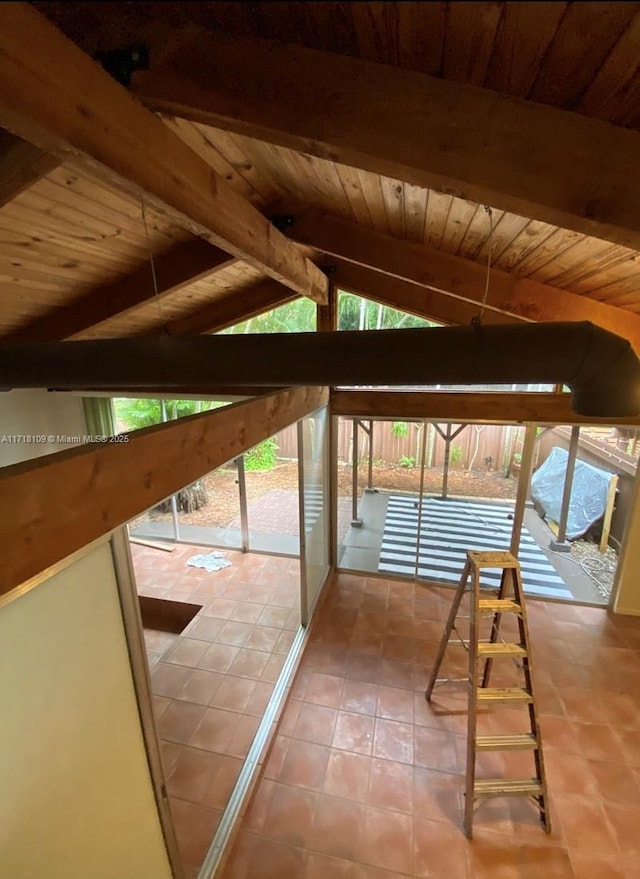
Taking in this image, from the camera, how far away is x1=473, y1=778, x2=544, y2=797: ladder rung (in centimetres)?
214

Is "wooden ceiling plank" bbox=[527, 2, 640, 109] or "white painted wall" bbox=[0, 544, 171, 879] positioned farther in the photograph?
"white painted wall" bbox=[0, 544, 171, 879]

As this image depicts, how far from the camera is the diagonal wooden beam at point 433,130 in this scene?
0.84m

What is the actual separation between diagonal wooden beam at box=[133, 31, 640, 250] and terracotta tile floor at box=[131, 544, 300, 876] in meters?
3.01

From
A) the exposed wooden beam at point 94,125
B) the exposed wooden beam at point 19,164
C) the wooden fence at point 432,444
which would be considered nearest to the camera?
the exposed wooden beam at point 94,125

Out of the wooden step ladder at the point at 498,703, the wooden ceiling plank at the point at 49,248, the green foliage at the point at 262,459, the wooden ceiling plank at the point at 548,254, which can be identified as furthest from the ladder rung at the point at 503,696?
the green foliage at the point at 262,459

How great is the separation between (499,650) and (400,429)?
255 centimetres

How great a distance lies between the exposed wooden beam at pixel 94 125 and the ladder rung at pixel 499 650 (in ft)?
8.26

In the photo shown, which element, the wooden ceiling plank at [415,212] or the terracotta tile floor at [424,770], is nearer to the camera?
the wooden ceiling plank at [415,212]

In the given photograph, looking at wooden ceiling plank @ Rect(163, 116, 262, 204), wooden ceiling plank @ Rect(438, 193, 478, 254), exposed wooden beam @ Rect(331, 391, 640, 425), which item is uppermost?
wooden ceiling plank @ Rect(163, 116, 262, 204)

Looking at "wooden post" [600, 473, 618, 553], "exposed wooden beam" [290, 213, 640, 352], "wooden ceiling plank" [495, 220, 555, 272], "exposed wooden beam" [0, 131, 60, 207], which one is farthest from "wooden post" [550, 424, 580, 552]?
"exposed wooden beam" [0, 131, 60, 207]

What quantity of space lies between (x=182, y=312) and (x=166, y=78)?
9.09 feet

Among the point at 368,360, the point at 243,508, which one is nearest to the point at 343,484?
the point at 243,508

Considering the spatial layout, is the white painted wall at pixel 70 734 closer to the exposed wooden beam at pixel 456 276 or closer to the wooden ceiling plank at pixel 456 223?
the wooden ceiling plank at pixel 456 223

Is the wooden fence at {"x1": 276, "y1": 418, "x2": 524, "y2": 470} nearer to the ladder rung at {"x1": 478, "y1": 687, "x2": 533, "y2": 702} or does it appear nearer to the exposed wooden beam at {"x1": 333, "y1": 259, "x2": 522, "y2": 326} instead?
the exposed wooden beam at {"x1": 333, "y1": 259, "x2": 522, "y2": 326}
